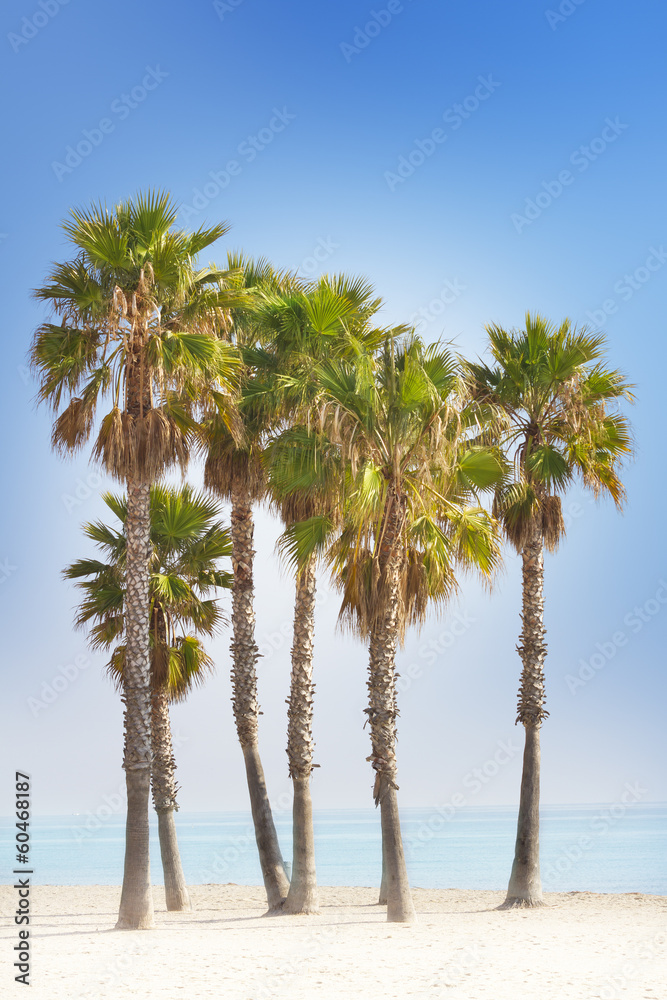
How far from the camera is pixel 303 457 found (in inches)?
621

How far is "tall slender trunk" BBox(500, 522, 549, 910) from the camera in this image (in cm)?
1825

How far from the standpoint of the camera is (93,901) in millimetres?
23594

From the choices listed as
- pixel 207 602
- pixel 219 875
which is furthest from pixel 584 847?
pixel 207 602

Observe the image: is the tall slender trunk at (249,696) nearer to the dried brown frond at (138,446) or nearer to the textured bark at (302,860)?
the textured bark at (302,860)

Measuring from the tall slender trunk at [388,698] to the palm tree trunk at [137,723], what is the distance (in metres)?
3.54

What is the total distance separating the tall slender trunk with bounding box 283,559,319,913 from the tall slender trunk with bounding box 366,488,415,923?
1.89 metres

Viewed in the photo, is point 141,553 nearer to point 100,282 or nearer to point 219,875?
point 100,282

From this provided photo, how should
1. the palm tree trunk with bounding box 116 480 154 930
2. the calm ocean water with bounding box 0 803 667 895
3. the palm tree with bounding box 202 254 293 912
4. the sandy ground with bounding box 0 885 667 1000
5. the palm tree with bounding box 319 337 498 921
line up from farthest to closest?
the calm ocean water with bounding box 0 803 667 895 → the palm tree with bounding box 202 254 293 912 → the palm tree with bounding box 319 337 498 921 → the palm tree trunk with bounding box 116 480 154 930 → the sandy ground with bounding box 0 885 667 1000

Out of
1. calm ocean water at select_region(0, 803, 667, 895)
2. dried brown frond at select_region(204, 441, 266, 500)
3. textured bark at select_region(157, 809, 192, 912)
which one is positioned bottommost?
calm ocean water at select_region(0, 803, 667, 895)

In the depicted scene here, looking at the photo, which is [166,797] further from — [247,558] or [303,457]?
[303,457]

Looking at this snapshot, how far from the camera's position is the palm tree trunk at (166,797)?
19.0m

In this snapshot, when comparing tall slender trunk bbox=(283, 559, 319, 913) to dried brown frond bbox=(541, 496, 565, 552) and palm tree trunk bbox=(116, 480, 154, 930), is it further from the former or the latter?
dried brown frond bbox=(541, 496, 565, 552)

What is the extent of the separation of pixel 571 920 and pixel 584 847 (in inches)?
1971

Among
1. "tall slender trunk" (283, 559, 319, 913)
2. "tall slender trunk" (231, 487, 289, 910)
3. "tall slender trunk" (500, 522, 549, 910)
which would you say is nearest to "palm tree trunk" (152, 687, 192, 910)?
"tall slender trunk" (231, 487, 289, 910)
